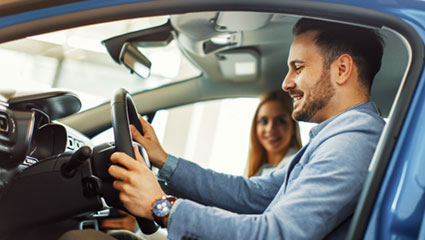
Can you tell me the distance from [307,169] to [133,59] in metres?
1.26

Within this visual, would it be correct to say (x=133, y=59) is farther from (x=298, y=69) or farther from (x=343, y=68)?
(x=343, y=68)

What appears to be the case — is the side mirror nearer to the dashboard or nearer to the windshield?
the windshield

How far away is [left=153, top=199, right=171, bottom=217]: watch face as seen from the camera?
3.28 ft

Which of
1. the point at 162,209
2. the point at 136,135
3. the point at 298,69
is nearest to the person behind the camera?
the point at 162,209

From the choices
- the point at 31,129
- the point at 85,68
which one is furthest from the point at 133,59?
the point at 85,68

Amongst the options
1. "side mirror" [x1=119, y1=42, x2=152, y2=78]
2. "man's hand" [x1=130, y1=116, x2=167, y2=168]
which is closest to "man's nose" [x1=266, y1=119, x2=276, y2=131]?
"side mirror" [x1=119, y1=42, x2=152, y2=78]

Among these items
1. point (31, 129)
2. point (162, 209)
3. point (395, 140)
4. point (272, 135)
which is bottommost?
point (272, 135)

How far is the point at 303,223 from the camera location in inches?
35.5

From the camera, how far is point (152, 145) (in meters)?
1.51

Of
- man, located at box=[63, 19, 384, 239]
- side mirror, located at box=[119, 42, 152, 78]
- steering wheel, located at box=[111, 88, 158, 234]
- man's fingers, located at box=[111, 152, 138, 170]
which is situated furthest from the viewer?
side mirror, located at box=[119, 42, 152, 78]

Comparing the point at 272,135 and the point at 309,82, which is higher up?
the point at 309,82

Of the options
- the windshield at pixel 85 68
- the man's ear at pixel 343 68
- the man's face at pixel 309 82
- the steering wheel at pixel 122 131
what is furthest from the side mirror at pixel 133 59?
the man's ear at pixel 343 68

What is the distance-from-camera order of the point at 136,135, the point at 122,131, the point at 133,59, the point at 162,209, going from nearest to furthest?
the point at 162,209, the point at 122,131, the point at 136,135, the point at 133,59

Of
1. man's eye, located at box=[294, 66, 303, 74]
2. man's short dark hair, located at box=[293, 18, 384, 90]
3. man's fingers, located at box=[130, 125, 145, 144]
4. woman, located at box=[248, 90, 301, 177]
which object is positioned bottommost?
woman, located at box=[248, 90, 301, 177]
